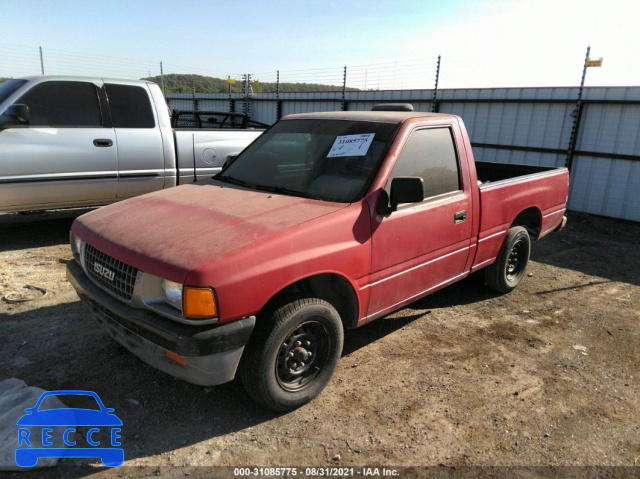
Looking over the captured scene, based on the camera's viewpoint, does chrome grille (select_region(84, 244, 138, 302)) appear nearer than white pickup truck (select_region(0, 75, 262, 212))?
Yes

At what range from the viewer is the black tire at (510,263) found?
15.5ft

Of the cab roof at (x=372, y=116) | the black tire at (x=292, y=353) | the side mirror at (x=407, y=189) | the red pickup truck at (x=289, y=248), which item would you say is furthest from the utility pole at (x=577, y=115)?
the black tire at (x=292, y=353)

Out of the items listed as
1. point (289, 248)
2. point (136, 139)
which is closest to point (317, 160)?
point (289, 248)

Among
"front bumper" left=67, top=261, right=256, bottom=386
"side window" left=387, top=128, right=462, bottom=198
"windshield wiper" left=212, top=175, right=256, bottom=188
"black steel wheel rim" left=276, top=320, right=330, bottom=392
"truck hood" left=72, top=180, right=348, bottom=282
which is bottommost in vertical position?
"black steel wheel rim" left=276, top=320, right=330, bottom=392

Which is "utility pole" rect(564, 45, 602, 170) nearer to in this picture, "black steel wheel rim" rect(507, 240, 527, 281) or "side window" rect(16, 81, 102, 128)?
"black steel wheel rim" rect(507, 240, 527, 281)

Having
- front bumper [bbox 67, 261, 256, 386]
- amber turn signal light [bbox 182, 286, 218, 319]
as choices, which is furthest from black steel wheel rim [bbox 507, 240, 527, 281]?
amber turn signal light [bbox 182, 286, 218, 319]

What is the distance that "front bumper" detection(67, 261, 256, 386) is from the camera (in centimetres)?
241

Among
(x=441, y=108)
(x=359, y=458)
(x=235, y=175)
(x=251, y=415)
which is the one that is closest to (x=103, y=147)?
(x=235, y=175)

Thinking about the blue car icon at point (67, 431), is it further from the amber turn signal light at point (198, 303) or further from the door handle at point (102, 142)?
the door handle at point (102, 142)

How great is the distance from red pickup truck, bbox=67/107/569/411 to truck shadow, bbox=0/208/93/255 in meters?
3.33

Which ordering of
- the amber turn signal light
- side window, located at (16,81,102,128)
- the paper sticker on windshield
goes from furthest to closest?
1. side window, located at (16,81,102,128)
2. the paper sticker on windshield
3. the amber turn signal light

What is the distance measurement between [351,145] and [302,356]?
159cm

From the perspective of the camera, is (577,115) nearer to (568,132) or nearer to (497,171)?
(568,132)

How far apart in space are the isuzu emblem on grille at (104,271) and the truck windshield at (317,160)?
4.20ft
